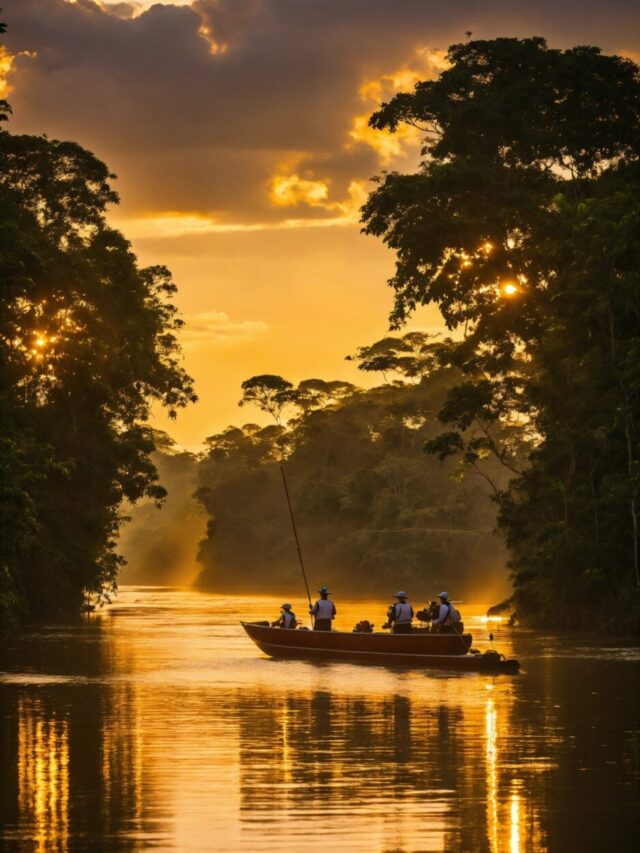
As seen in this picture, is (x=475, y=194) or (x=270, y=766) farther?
(x=475, y=194)

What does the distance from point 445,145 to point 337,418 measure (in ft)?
221

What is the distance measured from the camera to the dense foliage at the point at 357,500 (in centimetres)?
10994

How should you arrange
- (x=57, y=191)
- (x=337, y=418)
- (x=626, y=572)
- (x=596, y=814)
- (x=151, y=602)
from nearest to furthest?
1. (x=596, y=814)
2. (x=626, y=572)
3. (x=57, y=191)
4. (x=151, y=602)
5. (x=337, y=418)

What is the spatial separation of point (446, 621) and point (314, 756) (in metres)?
16.4

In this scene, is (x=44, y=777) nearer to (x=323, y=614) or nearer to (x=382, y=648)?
(x=382, y=648)

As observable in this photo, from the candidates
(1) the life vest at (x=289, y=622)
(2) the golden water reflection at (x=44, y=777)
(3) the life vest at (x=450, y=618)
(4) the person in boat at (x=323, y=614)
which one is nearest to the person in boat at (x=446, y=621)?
(3) the life vest at (x=450, y=618)

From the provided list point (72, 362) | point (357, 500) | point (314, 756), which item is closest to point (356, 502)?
point (357, 500)

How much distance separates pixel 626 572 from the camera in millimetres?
51281

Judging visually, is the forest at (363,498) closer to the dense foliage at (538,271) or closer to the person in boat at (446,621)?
the dense foliage at (538,271)

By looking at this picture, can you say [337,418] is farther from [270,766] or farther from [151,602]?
[270,766]

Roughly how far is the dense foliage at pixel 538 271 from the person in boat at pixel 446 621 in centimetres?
1323

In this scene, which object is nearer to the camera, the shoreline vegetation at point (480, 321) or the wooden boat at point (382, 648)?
the wooden boat at point (382, 648)

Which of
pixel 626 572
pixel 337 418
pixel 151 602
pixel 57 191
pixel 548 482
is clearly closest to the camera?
pixel 626 572

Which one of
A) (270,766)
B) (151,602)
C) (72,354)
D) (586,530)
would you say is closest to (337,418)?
(151,602)
